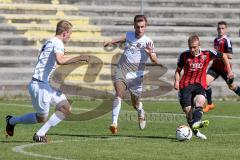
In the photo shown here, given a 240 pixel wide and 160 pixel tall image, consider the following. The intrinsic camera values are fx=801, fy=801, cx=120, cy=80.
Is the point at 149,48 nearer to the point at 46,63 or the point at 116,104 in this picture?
the point at 116,104

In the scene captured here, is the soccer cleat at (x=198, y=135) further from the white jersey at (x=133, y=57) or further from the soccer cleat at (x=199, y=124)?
the white jersey at (x=133, y=57)

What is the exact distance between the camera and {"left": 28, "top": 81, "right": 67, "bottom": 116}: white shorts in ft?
41.1

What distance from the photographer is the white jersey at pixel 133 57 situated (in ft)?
51.1

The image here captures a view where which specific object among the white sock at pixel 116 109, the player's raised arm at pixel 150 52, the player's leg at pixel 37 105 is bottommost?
the white sock at pixel 116 109

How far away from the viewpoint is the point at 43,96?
Result: 41.0 ft

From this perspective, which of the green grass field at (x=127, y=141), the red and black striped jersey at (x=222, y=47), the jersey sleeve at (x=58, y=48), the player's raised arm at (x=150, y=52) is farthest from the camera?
the red and black striped jersey at (x=222, y=47)

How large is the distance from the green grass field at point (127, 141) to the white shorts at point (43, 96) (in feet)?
1.90

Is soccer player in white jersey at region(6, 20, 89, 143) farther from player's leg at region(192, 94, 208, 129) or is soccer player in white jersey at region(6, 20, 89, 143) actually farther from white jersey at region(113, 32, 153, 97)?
white jersey at region(113, 32, 153, 97)

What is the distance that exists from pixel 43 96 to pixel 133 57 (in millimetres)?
3645

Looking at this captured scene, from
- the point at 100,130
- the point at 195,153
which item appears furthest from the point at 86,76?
the point at 195,153

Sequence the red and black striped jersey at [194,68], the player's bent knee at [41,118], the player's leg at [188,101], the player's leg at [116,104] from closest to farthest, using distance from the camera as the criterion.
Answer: the player's bent knee at [41,118] < the player's leg at [188,101] < the red and black striped jersey at [194,68] < the player's leg at [116,104]

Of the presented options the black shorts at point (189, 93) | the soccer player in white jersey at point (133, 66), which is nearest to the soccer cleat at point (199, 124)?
the black shorts at point (189, 93)

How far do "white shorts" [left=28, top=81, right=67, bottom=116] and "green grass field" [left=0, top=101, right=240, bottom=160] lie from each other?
58 cm

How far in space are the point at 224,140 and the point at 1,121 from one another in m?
5.32
